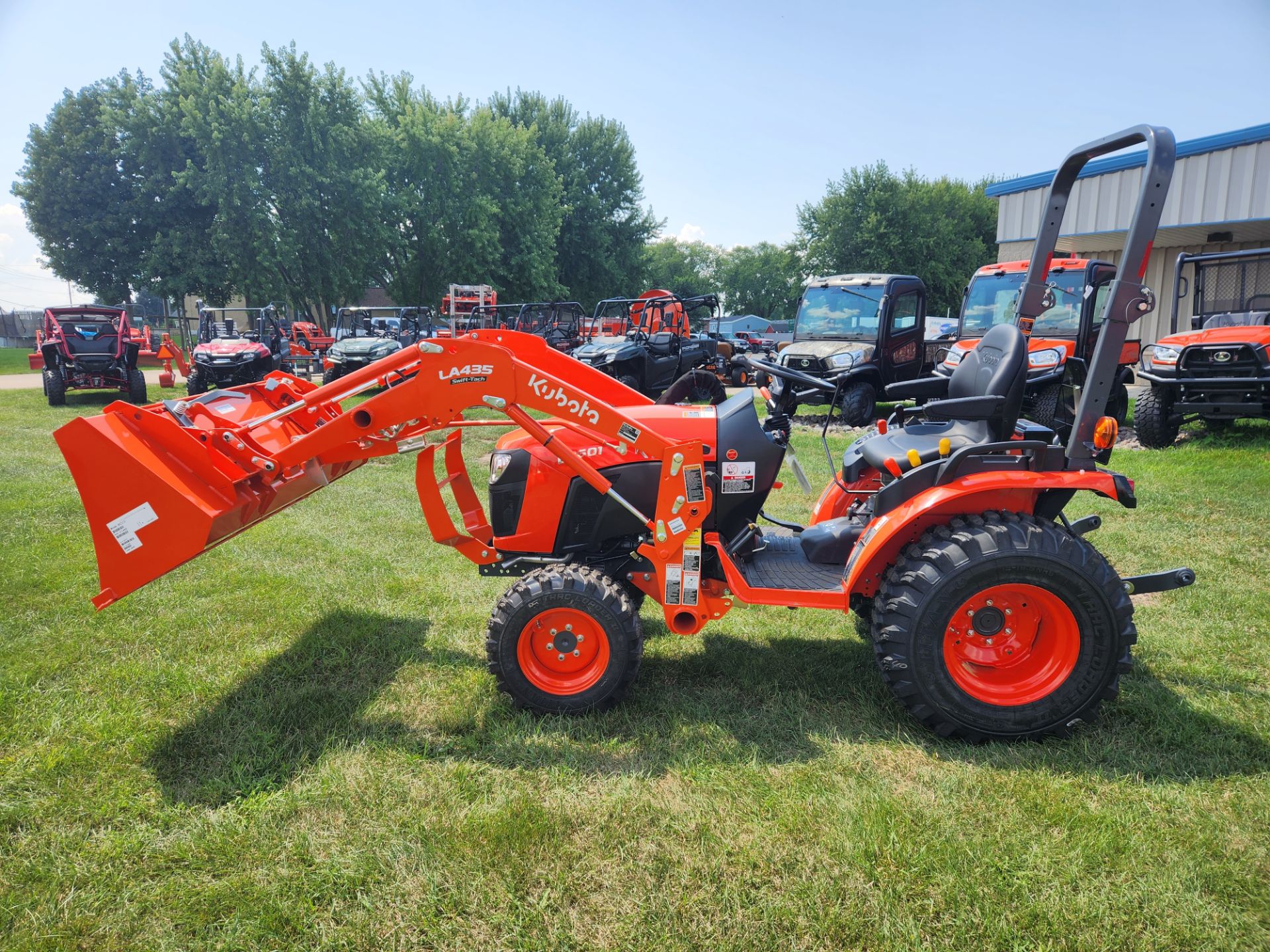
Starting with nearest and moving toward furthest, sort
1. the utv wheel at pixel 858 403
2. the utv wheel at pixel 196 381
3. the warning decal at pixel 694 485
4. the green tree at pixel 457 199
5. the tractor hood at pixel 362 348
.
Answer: the warning decal at pixel 694 485 → the utv wheel at pixel 858 403 → the utv wheel at pixel 196 381 → the tractor hood at pixel 362 348 → the green tree at pixel 457 199

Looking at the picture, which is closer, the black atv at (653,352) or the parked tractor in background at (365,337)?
the black atv at (653,352)

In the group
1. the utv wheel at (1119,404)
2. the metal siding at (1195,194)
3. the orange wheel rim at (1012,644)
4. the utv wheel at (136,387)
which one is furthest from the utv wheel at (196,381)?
the metal siding at (1195,194)

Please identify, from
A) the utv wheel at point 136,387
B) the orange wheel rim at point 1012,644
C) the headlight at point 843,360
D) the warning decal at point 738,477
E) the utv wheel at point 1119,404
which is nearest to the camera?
the orange wheel rim at point 1012,644

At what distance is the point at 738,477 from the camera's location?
3721 millimetres

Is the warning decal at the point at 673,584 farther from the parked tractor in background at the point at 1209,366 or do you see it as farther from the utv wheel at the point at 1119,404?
Answer: the utv wheel at the point at 1119,404

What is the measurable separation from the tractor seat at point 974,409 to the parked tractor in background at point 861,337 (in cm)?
819

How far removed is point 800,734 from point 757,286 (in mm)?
79376

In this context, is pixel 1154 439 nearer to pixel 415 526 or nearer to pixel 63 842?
pixel 415 526

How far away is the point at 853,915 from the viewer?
230 cm

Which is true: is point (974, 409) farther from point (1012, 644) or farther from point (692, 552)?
point (692, 552)

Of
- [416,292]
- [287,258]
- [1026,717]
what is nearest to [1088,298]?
[1026,717]

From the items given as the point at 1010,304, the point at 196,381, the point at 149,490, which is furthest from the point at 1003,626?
the point at 196,381

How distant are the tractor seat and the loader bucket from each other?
2.82m

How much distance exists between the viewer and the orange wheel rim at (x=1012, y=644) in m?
3.15
